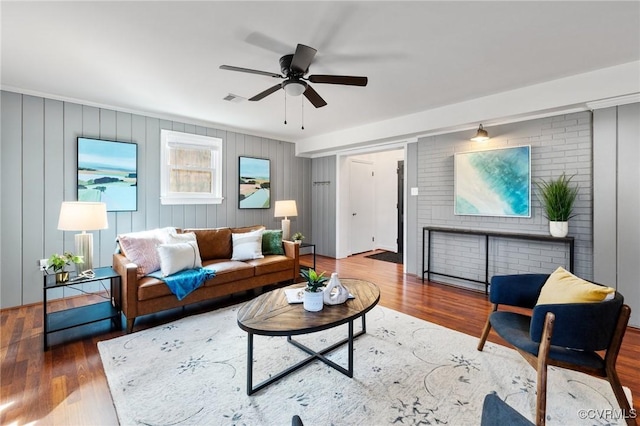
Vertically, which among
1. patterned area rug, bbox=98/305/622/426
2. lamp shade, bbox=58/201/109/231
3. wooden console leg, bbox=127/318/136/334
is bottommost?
patterned area rug, bbox=98/305/622/426

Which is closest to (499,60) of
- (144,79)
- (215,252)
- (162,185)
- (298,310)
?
(298,310)

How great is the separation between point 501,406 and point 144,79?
377 cm

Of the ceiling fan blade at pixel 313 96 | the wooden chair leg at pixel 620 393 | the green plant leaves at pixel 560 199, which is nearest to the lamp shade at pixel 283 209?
the ceiling fan blade at pixel 313 96

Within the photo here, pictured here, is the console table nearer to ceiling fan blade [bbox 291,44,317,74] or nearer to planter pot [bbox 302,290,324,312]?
planter pot [bbox 302,290,324,312]

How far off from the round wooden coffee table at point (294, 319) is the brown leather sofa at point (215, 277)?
1145 mm

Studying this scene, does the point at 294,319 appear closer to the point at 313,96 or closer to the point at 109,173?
the point at 313,96

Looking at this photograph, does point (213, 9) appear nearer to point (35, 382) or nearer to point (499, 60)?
point (499, 60)

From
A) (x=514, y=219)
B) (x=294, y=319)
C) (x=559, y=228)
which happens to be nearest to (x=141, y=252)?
(x=294, y=319)

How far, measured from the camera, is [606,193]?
2.98 metres

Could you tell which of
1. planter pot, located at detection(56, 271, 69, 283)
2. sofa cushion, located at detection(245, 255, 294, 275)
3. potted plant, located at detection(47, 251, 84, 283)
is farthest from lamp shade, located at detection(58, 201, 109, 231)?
sofa cushion, located at detection(245, 255, 294, 275)

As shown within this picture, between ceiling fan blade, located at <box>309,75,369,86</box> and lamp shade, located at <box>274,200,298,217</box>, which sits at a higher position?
ceiling fan blade, located at <box>309,75,369,86</box>

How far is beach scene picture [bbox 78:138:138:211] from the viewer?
3.70 m

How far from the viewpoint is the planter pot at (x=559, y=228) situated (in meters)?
3.19

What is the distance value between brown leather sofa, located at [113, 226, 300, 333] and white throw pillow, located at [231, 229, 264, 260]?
9cm
